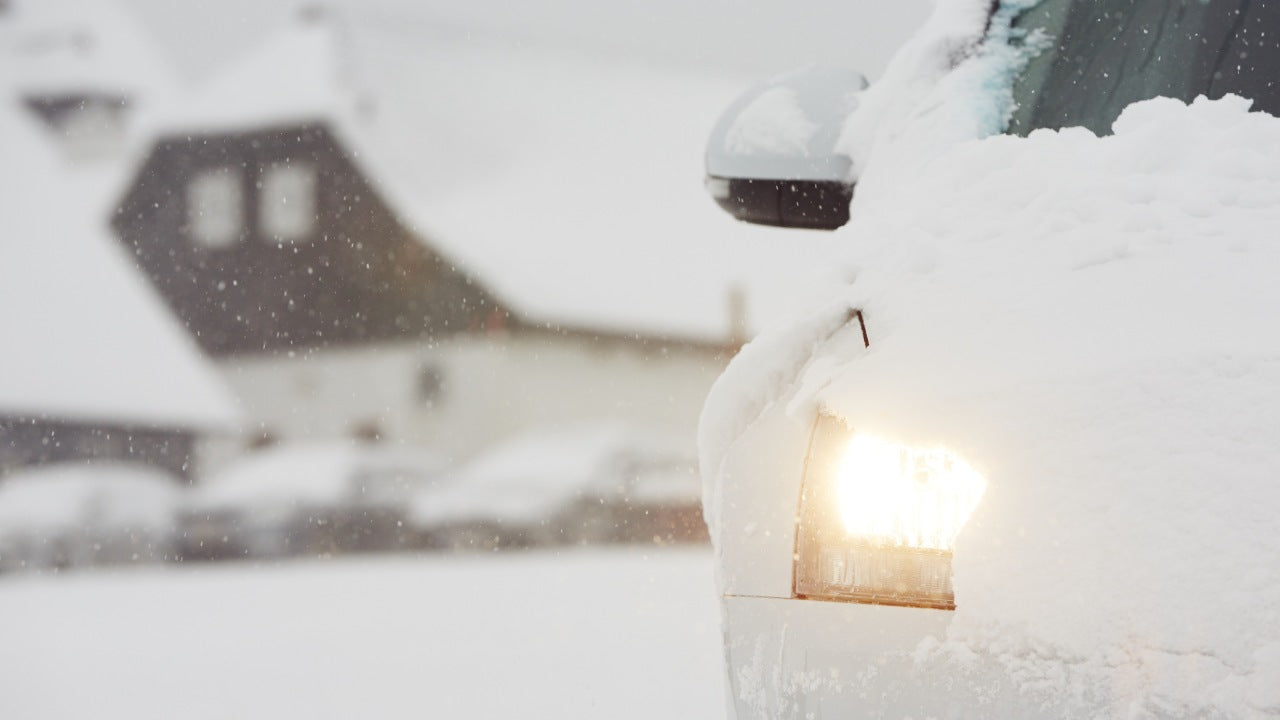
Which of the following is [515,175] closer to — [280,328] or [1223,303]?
[280,328]

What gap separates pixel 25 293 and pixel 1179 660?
102 feet

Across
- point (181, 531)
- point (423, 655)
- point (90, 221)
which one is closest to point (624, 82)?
point (90, 221)

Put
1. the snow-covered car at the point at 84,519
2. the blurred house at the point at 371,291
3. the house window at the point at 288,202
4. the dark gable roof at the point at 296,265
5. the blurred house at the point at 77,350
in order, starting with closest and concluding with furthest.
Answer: the snow-covered car at the point at 84,519, the blurred house at the point at 77,350, the blurred house at the point at 371,291, the dark gable roof at the point at 296,265, the house window at the point at 288,202

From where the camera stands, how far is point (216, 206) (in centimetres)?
3841

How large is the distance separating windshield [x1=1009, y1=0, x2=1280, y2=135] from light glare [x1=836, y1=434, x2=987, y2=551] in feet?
2.84

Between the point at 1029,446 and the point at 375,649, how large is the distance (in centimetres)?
607

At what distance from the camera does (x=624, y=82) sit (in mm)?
41781

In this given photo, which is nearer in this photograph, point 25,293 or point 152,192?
point 25,293

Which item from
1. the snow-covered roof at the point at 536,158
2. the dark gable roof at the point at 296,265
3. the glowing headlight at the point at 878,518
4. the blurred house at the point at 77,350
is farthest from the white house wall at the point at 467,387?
the glowing headlight at the point at 878,518

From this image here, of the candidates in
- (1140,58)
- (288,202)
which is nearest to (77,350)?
(288,202)

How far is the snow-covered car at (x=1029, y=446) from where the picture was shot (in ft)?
5.25

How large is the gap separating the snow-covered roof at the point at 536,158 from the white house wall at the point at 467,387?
0.93 metres

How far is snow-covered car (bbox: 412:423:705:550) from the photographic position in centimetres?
2075

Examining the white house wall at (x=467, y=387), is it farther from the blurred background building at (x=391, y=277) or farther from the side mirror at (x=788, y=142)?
the side mirror at (x=788, y=142)
